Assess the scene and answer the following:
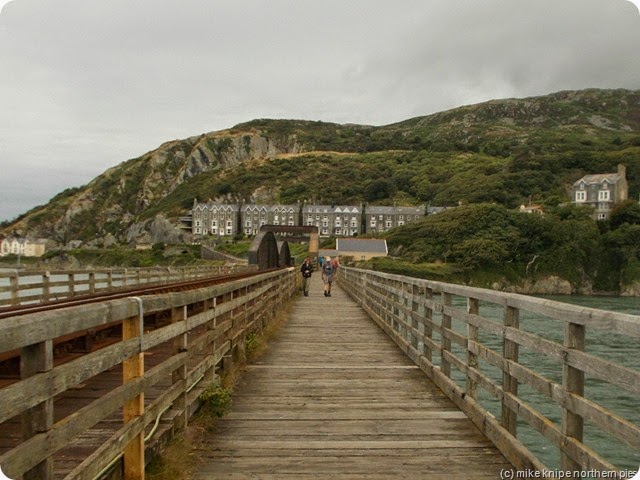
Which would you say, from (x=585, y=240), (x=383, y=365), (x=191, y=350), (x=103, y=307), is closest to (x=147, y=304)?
(x=103, y=307)

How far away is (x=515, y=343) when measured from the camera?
4520mm

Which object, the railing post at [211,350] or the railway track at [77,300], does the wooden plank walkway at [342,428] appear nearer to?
the railing post at [211,350]

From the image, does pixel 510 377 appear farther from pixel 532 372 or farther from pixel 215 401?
pixel 215 401

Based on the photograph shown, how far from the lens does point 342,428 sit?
17.4 feet

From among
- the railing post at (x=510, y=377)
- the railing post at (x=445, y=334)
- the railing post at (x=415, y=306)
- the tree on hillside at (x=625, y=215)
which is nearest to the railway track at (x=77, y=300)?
the railing post at (x=415, y=306)

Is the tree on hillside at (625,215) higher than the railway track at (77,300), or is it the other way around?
the tree on hillside at (625,215)

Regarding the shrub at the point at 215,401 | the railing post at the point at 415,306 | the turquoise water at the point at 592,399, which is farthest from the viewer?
the turquoise water at the point at 592,399

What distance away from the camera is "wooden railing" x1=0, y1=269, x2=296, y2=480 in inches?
90.9

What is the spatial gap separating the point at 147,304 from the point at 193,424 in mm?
1762

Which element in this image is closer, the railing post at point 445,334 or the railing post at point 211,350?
the railing post at point 211,350

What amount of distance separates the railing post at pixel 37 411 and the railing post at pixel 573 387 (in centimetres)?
292

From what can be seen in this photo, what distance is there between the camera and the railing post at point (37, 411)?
2.40 m

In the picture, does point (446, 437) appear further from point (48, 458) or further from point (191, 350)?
point (48, 458)

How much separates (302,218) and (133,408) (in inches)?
5605
